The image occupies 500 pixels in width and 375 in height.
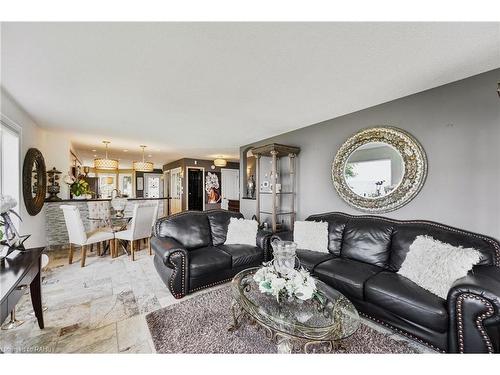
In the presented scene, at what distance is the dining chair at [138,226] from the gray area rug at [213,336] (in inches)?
80.0

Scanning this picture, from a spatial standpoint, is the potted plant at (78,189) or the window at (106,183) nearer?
the potted plant at (78,189)

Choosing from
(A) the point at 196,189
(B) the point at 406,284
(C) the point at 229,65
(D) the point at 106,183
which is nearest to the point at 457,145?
(B) the point at 406,284

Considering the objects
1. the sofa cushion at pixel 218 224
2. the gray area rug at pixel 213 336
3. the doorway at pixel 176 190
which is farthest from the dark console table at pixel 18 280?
the doorway at pixel 176 190

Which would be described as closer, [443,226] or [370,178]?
[443,226]

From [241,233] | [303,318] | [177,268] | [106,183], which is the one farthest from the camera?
[106,183]

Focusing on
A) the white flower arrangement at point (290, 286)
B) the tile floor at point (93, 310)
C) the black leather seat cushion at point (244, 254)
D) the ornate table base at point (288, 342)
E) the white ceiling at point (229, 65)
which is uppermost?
the white ceiling at point (229, 65)

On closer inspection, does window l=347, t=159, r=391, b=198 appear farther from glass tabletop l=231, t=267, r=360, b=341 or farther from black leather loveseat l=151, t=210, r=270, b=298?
glass tabletop l=231, t=267, r=360, b=341

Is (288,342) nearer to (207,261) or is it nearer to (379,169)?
(207,261)

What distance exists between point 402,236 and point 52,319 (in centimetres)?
367

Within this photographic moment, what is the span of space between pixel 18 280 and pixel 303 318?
189 centimetres

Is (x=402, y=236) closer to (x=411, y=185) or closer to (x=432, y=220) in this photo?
(x=432, y=220)

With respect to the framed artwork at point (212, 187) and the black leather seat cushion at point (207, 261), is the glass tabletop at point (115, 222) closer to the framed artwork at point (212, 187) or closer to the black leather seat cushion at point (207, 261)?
the black leather seat cushion at point (207, 261)

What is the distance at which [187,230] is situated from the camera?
9.99ft

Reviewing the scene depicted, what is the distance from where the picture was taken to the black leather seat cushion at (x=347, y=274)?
199 cm
